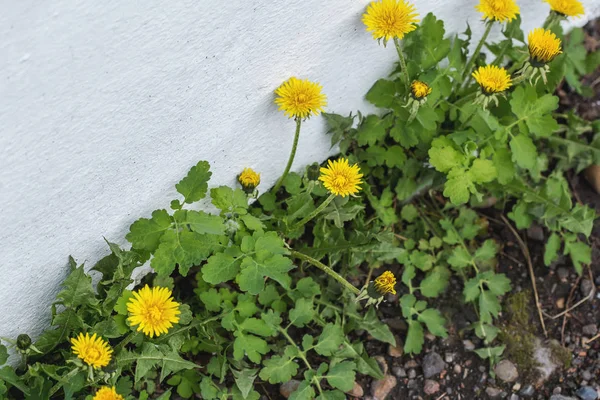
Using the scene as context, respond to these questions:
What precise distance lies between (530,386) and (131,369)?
5.54 feet

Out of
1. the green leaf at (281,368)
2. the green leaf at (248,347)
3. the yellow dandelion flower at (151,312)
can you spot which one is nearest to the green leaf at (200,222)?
the yellow dandelion flower at (151,312)

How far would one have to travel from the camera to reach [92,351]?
2.03 metres

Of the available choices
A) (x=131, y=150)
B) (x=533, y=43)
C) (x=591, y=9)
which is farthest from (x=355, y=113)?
(x=591, y=9)

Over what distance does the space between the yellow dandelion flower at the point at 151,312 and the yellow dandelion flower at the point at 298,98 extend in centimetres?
80

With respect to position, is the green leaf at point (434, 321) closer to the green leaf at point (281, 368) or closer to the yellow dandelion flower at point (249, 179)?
the green leaf at point (281, 368)

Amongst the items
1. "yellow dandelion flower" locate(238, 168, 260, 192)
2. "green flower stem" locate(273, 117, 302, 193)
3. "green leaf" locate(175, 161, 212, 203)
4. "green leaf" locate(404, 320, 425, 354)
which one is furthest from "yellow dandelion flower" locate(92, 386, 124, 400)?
"green leaf" locate(404, 320, 425, 354)

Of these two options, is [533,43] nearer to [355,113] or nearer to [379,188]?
[355,113]

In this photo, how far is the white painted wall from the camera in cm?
168

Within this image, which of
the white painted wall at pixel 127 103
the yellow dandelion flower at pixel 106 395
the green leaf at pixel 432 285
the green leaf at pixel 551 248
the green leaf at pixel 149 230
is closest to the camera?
the white painted wall at pixel 127 103

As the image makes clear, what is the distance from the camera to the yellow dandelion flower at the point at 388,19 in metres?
2.35

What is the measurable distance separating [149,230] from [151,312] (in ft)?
0.97

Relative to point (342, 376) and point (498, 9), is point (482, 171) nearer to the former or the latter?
point (498, 9)

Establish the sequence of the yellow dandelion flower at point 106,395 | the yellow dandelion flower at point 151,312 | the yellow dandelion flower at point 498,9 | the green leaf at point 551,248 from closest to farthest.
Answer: the yellow dandelion flower at point 106,395 < the yellow dandelion flower at point 151,312 < the yellow dandelion flower at point 498,9 < the green leaf at point 551,248

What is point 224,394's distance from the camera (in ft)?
7.85
